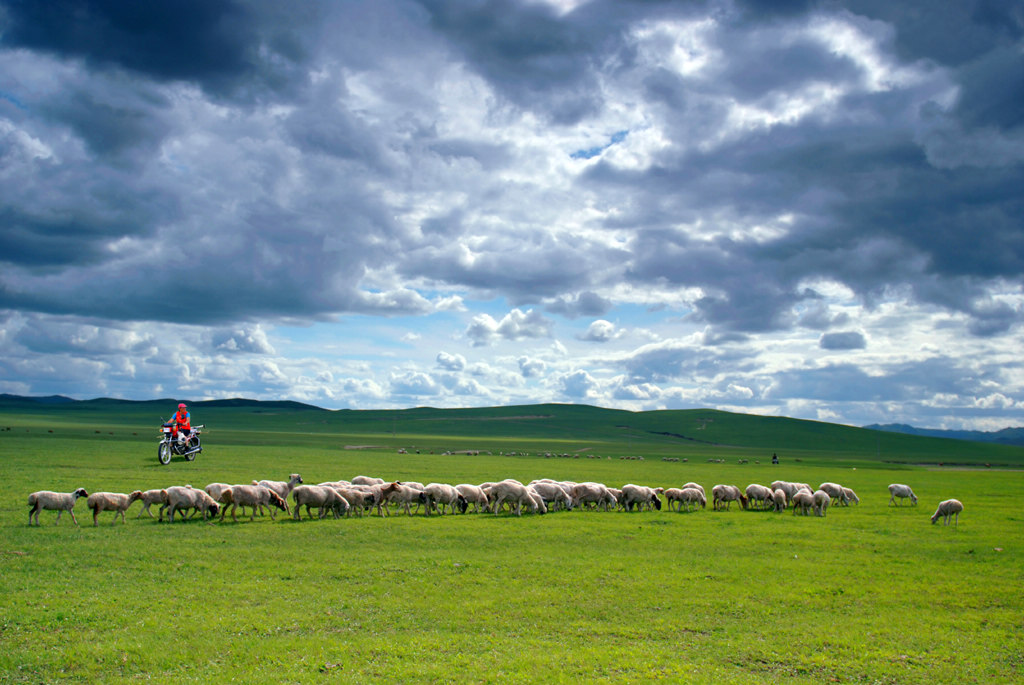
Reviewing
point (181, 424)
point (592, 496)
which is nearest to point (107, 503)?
point (592, 496)

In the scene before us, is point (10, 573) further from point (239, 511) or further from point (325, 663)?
point (239, 511)

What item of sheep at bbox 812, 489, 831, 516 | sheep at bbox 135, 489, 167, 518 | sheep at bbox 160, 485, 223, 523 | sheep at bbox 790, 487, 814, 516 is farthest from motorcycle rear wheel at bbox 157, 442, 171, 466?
sheep at bbox 812, 489, 831, 516

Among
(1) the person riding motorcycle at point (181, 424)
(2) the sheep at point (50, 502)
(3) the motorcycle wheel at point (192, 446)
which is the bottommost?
(3) the motorcycle wheel at point (192, 446)

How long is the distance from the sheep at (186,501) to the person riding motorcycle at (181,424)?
20208 mm

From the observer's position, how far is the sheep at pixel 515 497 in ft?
83.7

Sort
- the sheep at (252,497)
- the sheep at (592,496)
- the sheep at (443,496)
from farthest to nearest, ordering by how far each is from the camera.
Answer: the sheep at (592,496) → the sheep at (443,496) → the sheep at (252,497)

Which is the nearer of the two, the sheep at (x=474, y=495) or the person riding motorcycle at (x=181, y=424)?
the sheep at (x=474, y=495)

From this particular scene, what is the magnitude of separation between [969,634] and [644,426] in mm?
170968

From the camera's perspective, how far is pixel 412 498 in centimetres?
2519

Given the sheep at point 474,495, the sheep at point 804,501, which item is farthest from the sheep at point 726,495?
the sheep at point 474,495

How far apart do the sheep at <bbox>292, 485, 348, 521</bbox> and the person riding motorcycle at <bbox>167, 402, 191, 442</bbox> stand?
20491 mm

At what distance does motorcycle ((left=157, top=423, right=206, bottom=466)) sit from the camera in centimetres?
3759

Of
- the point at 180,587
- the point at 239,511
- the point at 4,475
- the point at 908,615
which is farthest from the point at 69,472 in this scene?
the point at 908,615

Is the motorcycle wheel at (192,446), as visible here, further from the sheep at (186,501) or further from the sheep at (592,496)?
the sheep at (592,496)
